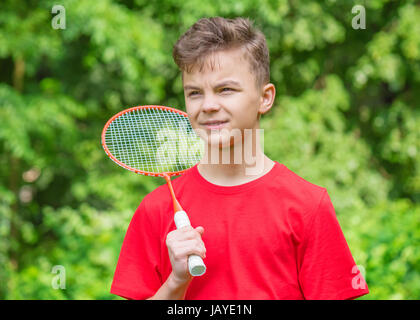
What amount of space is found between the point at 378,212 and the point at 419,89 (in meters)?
2.32

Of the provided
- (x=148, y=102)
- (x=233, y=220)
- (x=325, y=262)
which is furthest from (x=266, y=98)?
(x=148, y=102)

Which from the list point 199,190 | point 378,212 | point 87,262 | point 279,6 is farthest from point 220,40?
point 378,212

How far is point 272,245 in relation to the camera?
181 centimetres

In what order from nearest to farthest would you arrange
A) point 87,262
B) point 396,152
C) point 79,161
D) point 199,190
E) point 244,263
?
point 244,263 → point 199,190 → point 87,262 → point 79,161 → point 396,152

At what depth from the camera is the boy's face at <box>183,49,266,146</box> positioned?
1.84 metres

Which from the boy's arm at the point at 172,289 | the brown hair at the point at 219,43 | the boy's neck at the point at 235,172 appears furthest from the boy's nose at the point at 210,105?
Result: the boy's arm at the point at 172,289

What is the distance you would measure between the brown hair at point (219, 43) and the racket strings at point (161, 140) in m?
0.47

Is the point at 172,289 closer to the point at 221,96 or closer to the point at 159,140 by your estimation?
the point at 221,96

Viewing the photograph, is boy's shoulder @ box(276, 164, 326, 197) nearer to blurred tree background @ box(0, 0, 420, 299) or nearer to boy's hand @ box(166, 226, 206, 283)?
boy's hand @ box(166, 226, 206, 283)

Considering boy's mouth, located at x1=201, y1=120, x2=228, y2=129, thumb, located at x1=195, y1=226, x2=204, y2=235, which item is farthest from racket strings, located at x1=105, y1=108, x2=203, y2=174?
thumb, located at x1=195, y1=226, x2=204, y2=235

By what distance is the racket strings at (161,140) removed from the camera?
8.06ft

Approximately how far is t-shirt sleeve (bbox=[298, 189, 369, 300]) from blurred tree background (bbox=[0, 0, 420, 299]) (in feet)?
8.95
